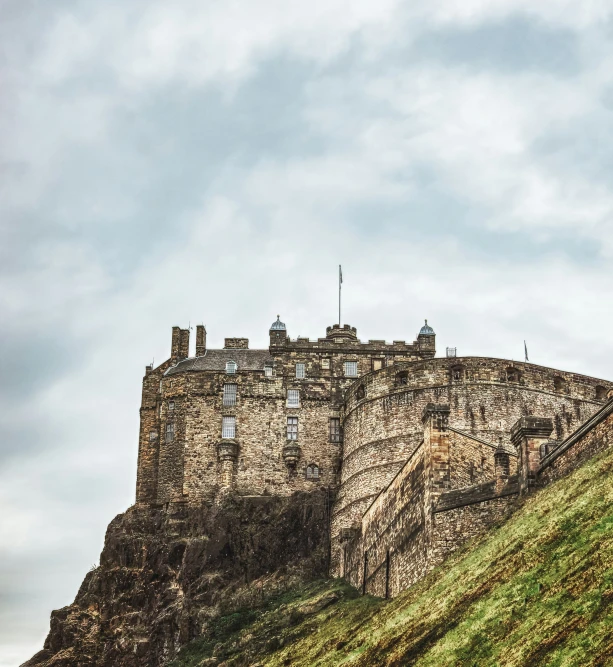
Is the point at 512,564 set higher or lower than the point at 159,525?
lower

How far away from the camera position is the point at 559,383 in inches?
2296

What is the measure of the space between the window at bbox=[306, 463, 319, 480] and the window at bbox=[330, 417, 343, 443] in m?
1.86

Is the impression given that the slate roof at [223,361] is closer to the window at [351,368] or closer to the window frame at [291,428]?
the window frame at [291,428]

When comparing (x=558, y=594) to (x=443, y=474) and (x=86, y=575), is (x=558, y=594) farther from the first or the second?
(x=86, y=575)

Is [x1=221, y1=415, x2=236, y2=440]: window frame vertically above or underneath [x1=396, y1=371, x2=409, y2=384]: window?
underneath

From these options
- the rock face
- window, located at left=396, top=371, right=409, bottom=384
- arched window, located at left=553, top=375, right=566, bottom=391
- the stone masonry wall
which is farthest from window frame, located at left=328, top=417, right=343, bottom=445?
the stone masonry wall

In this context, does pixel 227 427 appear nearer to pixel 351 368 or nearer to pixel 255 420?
pixel 255 420

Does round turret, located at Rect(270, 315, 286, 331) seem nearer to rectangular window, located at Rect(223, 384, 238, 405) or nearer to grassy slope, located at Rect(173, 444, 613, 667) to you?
rectangular window, located at Rect(223, 384, 238, 405)

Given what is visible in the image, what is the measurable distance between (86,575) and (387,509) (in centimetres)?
2640

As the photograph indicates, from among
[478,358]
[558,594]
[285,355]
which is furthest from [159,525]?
[558,594]

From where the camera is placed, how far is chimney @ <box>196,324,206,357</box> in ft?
230

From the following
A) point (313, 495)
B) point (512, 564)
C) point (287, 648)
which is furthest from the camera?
point (313, 495)

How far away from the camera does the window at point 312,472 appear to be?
63.3 meters

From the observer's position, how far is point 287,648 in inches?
1706
